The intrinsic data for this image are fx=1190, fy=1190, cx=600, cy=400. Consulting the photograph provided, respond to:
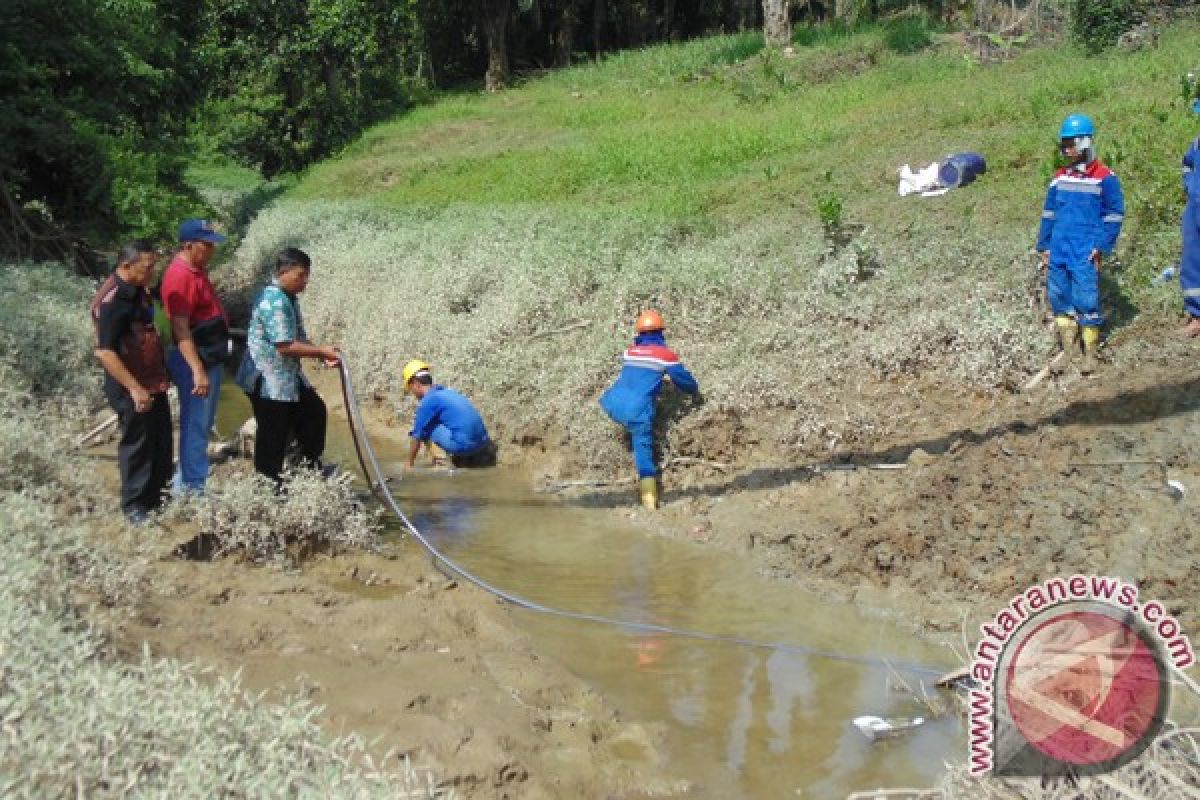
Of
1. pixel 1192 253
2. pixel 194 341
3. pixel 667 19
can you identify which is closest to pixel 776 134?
pixel 1192 253

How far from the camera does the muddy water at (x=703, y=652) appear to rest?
17.0 ft

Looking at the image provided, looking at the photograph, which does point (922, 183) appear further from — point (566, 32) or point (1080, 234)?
point (566, 32)

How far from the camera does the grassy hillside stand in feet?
29.1

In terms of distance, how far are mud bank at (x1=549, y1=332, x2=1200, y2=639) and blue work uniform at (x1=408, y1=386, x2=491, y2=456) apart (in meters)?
2.06

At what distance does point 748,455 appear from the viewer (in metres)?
8.80

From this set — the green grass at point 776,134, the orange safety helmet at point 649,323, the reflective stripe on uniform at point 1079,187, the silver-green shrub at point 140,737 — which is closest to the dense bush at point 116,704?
the silver-green shrub at point 140,737

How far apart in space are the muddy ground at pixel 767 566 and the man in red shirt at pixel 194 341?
106 cm

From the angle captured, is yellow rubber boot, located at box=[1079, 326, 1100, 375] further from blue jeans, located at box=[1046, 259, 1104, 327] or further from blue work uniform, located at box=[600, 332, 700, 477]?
blue work uniform, located at box=[600, 332, 700, 477]

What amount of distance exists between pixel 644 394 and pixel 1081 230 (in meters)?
3.19

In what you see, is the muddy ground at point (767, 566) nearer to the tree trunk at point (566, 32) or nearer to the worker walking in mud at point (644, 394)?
the worker walking in mud at point (644, 394)

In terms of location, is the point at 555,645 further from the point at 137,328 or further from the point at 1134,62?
the point at 1134,62

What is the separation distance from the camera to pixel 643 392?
8.70m

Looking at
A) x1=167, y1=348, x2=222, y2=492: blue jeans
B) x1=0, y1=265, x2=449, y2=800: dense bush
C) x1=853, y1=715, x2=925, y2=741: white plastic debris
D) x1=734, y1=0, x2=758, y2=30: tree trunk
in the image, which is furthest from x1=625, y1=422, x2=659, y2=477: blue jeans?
x1=734, y1=0, x2=758, y2=30: tree trunk

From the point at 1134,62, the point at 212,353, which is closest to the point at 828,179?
the point at 1134,62
